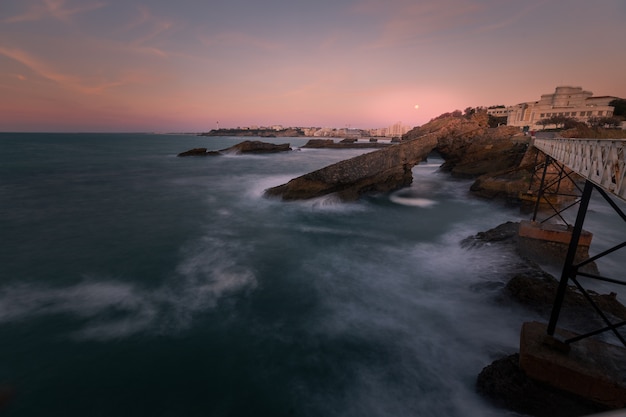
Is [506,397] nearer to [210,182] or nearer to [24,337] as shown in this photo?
[24,337]

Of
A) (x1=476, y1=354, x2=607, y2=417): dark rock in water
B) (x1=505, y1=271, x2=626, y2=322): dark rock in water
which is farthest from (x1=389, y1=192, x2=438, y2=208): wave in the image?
(x1=476, y1=354, x2=607, y2=417): dark rock in water

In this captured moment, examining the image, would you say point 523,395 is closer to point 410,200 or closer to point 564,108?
point 410,200

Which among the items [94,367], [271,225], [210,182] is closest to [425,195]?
[271,225]

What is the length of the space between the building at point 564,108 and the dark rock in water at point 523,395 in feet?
220

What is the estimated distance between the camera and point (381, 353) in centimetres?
676

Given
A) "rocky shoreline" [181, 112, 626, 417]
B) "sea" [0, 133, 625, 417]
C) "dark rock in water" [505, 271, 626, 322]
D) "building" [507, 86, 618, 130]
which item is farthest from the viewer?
"building" [507, 86, 618, 130]

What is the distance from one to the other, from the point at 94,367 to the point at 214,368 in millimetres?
2662

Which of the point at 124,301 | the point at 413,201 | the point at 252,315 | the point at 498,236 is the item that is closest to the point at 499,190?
the point at 413,201

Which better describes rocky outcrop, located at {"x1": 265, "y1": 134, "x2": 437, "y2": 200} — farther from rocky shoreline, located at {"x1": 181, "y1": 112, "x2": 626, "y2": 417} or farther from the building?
the building

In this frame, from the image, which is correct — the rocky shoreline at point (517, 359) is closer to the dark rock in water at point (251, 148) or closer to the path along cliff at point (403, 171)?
the path along cliff at point (403, 171)

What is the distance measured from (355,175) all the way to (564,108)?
70.7m

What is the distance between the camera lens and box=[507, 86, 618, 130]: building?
57.8m

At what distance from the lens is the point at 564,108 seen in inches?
2484

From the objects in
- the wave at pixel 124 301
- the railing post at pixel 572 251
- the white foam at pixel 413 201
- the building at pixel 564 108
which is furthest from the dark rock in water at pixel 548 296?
the building at pixel 564 108
